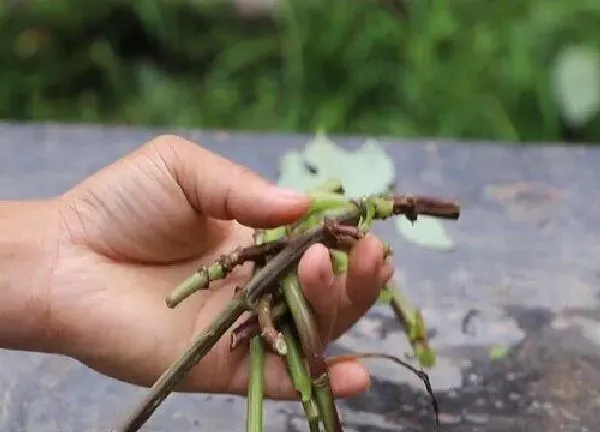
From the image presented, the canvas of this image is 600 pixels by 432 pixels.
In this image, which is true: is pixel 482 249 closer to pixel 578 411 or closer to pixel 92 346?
pixel 578 411

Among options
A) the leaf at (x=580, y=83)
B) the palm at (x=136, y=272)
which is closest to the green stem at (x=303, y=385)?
the palm at (x=136, y=272)

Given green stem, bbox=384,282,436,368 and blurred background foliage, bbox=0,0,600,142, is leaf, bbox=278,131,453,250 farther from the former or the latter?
blurred background foliage, bbox=0,0,600,142

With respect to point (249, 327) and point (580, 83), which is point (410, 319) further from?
point (580, 83)

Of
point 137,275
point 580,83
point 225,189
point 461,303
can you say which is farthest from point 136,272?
point 580,83

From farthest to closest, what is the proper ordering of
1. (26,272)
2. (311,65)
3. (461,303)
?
(311,65)
(461,303)
(26,272)

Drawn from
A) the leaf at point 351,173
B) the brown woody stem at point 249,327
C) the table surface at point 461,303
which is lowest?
the table surface at point 461,303

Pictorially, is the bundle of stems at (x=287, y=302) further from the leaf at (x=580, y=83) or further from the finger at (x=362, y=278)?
the leaf at (x=580, y=83)
